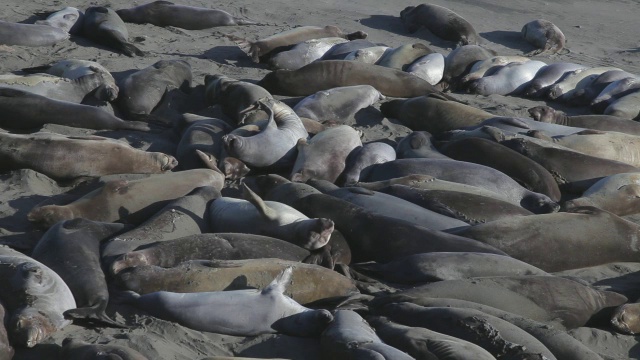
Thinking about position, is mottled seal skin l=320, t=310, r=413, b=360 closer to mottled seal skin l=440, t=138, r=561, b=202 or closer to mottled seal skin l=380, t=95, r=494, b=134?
mottled seal skin l=440, t=138, r=561, b=202

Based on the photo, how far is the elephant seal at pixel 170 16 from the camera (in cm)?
1031

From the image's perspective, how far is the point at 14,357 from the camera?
4039 mm

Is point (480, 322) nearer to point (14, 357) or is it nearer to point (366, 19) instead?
point (14, 357)

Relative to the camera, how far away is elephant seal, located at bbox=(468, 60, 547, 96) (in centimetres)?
906

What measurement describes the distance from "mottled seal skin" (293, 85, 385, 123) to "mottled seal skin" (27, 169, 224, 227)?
5.83 ft

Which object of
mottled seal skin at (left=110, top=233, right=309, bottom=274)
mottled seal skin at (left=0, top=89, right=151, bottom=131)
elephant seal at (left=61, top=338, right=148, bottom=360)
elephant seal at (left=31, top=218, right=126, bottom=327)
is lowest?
mottled seal skin at (left=0, top=89, right=151, bottom=131)

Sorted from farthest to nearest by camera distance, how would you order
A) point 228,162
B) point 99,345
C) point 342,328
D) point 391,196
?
point 228,162
point 391,196
point 342,328
point 99,345

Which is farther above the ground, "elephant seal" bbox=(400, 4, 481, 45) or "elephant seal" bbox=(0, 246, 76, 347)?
"elephant seal" bbox=(0, 246, 76, 347)

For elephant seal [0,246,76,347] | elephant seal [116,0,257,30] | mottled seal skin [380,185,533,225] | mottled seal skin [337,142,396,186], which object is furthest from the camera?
elephant seal [116,0,257,30]

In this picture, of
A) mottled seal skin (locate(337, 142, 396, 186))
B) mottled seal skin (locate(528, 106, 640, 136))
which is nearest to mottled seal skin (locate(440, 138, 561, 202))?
mottled seal skin (locate(337, 142, 396, 186))

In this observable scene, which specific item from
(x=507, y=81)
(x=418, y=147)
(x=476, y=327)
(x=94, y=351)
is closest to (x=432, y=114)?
(x=418, y=147)

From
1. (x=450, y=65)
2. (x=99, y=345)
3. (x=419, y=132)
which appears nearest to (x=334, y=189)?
(x=419, y=132)

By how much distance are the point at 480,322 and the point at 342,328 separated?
2.10 feet

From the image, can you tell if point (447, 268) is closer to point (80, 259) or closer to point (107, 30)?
point (80, 259)
